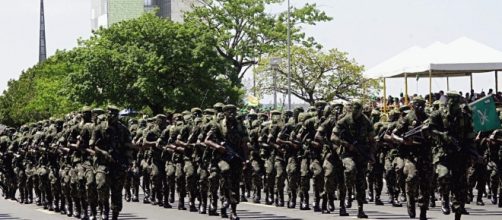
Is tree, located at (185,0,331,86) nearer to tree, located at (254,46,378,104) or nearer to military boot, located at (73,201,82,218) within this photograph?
tree, located at (254,46,378,104)

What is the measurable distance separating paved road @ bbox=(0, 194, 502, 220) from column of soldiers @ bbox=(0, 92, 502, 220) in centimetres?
32

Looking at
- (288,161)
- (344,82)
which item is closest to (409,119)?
(288,161)

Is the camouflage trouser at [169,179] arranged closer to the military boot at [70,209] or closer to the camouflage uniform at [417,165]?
the military boot at [70,209]

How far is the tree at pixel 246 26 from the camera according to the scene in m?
80.9

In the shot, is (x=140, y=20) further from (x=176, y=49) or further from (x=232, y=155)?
(x=232, y=155)

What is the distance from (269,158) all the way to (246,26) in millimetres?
57702

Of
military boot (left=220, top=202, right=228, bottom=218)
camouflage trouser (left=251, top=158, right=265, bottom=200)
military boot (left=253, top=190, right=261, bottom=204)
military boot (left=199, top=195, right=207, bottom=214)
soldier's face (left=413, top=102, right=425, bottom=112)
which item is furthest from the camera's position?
military boot (left=253, top=190, right=261, bottom=204)

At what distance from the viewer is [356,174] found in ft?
67.2

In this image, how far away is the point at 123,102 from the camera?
226 ft

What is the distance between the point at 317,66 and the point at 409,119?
47571 millimetres

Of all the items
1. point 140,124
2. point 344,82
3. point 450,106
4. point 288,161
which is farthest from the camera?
point 344,82

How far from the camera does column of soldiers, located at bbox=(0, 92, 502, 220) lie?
62.2ft

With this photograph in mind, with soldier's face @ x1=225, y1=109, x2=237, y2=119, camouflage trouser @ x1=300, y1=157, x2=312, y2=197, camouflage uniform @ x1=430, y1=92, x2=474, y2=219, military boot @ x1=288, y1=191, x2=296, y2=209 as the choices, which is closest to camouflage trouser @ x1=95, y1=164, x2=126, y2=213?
soldier's face @ x1=225, y1=109, x2=237, y2=119

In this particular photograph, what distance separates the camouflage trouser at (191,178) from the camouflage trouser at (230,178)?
2.50m
